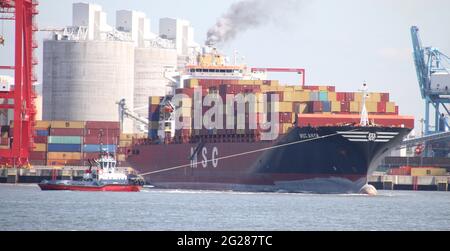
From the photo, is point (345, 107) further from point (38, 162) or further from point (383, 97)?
point (38, 162)

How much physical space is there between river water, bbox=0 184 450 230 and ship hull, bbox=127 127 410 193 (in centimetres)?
269

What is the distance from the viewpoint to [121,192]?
7281 cm

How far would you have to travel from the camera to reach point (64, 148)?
340ft

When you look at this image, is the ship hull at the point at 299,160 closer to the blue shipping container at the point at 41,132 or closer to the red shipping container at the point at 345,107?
the red shipping container at the point at 345,107

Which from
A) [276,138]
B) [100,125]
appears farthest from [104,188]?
[100,125]

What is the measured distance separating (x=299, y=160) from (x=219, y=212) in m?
21.1

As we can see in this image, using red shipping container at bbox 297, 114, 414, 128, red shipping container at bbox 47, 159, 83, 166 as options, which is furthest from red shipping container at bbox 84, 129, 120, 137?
red shipping container at bbox 297, 114, 414, 128

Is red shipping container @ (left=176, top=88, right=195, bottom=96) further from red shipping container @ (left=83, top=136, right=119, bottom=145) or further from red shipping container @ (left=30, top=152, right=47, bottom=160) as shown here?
red shipping container @ (left=30, top=152, right=47, bottom=160)

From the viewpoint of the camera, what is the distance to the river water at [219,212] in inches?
1742

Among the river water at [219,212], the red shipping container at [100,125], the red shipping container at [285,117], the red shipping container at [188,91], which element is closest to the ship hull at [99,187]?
the river water at [219,212]

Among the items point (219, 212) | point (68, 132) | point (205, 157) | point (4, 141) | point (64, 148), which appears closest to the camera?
point (219, 212)

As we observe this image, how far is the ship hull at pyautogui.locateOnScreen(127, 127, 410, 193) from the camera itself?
69750mm
